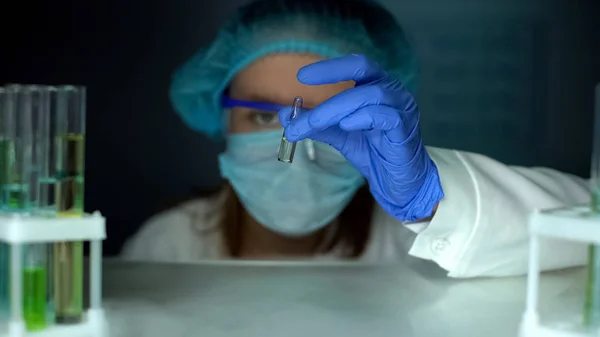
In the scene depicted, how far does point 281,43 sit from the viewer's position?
4.77 ft

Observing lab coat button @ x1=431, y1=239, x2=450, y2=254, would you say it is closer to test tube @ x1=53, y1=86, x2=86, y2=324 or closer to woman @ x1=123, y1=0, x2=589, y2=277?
woman @ x1=123, y1=0, x2=589, y2=277

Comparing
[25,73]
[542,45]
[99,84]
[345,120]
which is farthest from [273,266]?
[542,45]

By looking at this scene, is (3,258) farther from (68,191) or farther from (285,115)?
(285,115)

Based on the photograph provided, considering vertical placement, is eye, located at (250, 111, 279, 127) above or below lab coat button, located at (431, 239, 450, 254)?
above

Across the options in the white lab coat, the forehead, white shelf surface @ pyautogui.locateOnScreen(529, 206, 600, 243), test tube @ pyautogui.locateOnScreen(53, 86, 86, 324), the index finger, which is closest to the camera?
white shelf surface @ pyautogui.locateOnScreen(529, 206, 600, 243)

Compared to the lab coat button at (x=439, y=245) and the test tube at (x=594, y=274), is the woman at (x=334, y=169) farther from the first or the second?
the test tube at (x=594, y=274)

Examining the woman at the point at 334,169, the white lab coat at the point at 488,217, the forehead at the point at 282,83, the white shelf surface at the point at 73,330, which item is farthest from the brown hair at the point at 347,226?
the white shelf surface at the point at 73,330

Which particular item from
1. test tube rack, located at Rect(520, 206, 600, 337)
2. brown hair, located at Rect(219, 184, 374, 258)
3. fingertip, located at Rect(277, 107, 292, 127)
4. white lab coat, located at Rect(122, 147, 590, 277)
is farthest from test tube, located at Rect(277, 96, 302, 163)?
A: brown hair, located at Rect(219, 184, 374, 258)

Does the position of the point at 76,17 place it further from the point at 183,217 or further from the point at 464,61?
the point at 464,61

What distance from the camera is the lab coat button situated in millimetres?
1133

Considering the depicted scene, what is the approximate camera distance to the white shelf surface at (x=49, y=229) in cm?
76

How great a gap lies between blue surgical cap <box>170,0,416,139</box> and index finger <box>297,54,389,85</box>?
0.51m

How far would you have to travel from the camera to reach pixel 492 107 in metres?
1.74

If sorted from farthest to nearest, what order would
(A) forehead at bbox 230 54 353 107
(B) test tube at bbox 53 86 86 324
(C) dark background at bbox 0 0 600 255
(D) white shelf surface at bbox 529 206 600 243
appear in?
1. (C) dark background at bbox 0 0 600 255
2. (A) forehead at bbox 230 54 353 107
3. (B) test tube at bbox 53 86 86 324
4. (D) white shelf surface at bbox 529 206 600 243
